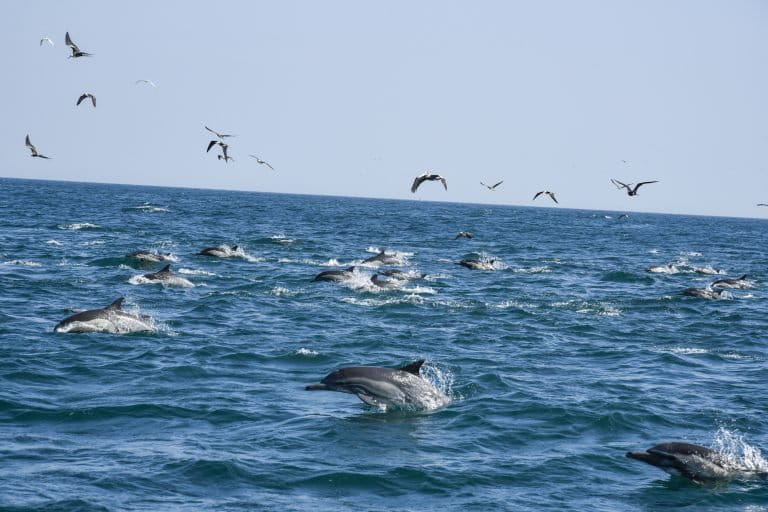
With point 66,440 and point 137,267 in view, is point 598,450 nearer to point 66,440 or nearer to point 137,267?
point 66,440

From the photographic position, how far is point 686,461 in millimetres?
13242

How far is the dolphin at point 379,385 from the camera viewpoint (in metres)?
16.2

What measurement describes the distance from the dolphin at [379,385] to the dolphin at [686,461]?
14.2 ft

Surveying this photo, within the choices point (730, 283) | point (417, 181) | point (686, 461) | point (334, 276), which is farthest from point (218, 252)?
point (686, 461)

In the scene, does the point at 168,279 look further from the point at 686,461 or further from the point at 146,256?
the point at 686,461

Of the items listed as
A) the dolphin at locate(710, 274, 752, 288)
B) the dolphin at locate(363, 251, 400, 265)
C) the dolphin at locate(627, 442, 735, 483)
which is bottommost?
the dolphin at locate(627, 442, 735, 483)

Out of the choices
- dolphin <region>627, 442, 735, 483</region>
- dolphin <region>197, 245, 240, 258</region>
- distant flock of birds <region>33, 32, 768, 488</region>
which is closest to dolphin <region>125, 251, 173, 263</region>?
distant flock of birds <region>33, 32, 768, 488</region>

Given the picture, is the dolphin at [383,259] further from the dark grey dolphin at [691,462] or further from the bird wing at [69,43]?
the dark grey dolphin at [691,462]

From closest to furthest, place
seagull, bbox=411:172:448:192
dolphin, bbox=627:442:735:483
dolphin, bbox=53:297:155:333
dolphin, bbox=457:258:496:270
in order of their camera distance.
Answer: dolphin, bbox=627:442:735:483, dolphin, bbox=53:297:155:333, seagull, bbox=411:172:448:192, dolphin, bbox=457:258:496:270

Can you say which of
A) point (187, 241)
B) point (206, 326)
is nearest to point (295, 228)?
point (187, 241)

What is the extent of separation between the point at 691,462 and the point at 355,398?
617cm

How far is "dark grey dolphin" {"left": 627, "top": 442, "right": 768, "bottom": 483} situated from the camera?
13227 millimetres

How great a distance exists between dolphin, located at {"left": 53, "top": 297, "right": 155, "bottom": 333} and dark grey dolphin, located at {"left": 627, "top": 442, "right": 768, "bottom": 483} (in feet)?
43.8

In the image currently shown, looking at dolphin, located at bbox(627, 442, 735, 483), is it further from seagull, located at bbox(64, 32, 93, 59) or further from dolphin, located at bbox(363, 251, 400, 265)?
dolphin, located at bbox(363, 251, 400, 265)
